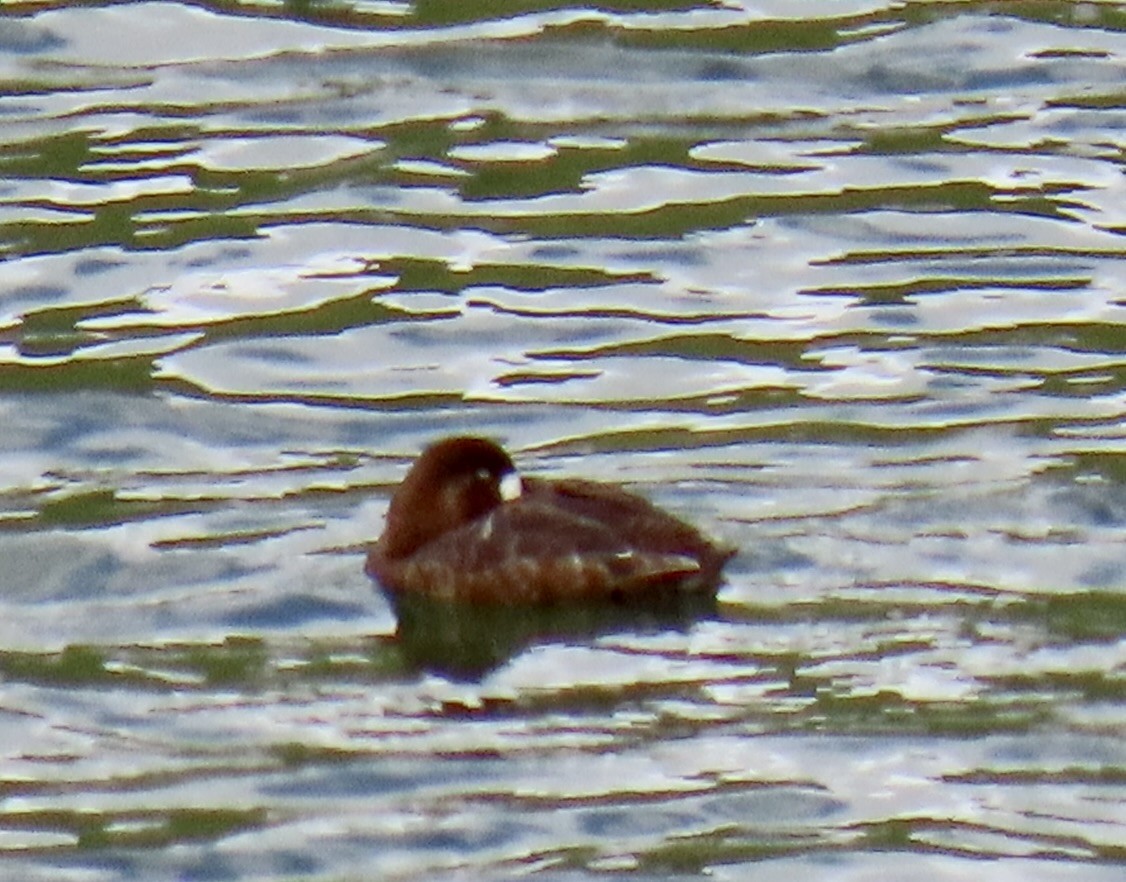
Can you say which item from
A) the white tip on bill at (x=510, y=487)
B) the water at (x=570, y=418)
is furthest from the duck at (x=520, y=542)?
the water at (x=570, y=418)

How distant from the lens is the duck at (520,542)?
37.6 feet

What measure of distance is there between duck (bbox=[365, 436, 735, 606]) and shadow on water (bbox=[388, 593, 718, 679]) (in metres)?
0.03

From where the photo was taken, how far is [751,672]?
10.6 m

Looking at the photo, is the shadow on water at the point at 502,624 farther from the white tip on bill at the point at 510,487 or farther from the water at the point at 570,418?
the white tip on bill at the point at 510,487

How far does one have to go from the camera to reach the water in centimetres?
977

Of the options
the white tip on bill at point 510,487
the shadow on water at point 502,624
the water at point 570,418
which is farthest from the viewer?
the white tip on bill at point 510,487

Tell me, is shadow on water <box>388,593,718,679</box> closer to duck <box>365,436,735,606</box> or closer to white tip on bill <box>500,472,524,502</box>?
duck <box>365,436,735,606</box>

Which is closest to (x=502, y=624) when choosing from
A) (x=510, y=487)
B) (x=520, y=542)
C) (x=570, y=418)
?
(x=520, y=542)

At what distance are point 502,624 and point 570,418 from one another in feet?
5.83

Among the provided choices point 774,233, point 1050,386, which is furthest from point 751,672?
point 774,233

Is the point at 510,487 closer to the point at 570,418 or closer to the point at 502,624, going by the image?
the point at 502,624

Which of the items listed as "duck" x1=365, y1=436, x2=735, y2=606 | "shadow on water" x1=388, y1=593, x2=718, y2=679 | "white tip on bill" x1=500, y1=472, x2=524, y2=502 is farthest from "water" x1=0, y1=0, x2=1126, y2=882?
"white tip on bill" x1=500, y1=472, x2=524, y2=502

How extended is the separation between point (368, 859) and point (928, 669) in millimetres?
1910

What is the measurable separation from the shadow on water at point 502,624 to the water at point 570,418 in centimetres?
3
